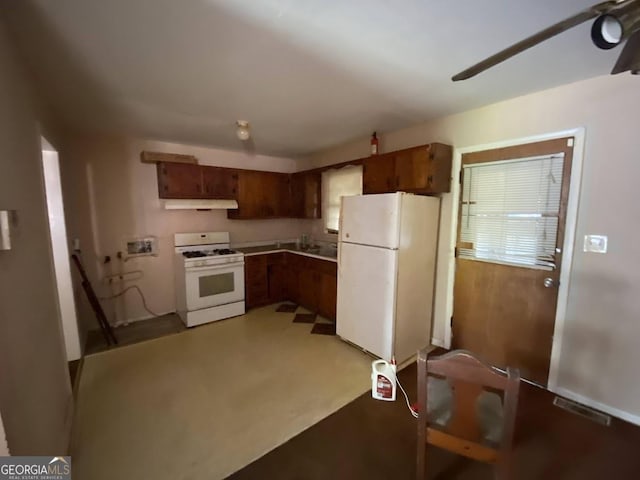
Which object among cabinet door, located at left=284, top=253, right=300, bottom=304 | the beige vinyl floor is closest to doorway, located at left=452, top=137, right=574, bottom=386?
the beige vinyl floor

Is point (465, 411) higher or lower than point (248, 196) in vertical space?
lower

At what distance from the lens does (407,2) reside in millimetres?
1224

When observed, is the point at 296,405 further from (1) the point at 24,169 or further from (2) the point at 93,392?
(1) the point at 24,169

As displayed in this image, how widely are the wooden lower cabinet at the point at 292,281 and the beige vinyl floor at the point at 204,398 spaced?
558 mm

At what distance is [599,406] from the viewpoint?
206 cm

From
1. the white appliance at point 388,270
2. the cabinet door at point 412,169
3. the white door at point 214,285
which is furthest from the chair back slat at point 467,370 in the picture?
the white door at point 214,285

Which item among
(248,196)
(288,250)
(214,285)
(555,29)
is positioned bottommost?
(214,285)

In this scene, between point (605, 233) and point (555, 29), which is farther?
point (605, 233)

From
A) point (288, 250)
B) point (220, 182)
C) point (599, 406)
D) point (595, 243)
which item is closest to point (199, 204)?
point (220, 182)

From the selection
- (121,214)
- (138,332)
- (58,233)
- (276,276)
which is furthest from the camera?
(276,276)

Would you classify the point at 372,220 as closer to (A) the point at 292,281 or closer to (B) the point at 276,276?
(A) the point at 292,281

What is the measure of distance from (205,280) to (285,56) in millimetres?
2842

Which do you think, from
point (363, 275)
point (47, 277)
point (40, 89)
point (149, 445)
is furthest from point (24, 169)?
point (363, 275)

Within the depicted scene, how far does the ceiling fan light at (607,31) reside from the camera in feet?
3.00
